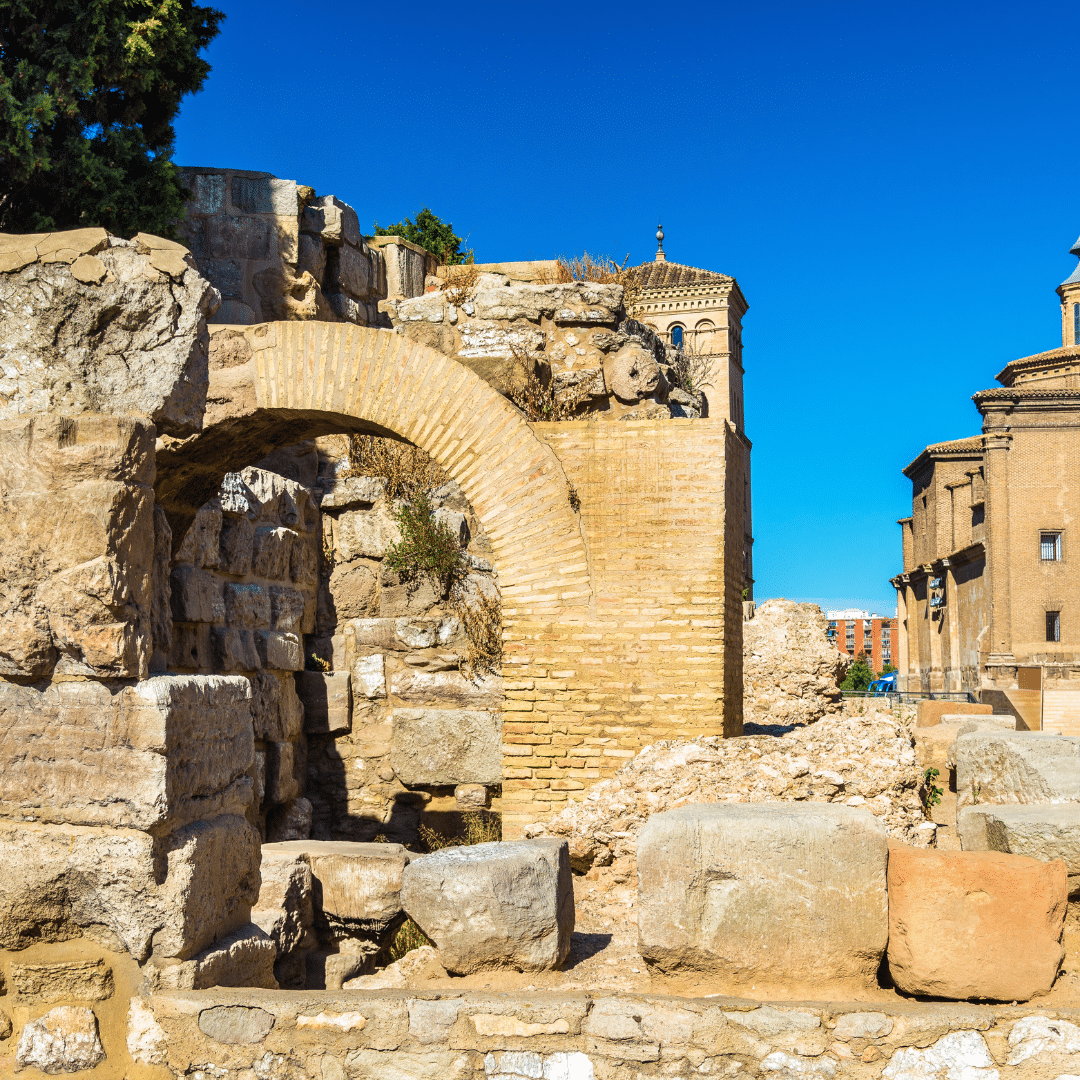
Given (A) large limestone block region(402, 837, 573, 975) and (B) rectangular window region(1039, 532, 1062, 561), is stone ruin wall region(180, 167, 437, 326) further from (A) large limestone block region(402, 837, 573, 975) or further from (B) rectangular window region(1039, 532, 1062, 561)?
(B) rectangular window region(1039, 532, 1062, 561)

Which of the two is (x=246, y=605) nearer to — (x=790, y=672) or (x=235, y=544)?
(x=235, y=544)

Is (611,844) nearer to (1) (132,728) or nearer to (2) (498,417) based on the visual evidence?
(2) (498,417)

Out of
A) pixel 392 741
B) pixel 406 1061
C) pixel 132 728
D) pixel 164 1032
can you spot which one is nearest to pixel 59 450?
pixel 132 728

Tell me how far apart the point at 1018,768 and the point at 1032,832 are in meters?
2.39

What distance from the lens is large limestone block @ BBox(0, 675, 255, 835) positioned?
264cm

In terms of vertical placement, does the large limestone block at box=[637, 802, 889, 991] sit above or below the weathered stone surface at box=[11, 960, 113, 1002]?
above

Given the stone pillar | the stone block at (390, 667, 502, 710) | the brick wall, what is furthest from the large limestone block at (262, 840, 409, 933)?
the stone pillar

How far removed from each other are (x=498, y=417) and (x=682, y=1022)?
13.9 feet

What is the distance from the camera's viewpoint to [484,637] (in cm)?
758

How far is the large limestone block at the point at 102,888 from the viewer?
2.63 m

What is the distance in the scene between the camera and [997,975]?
2695mm

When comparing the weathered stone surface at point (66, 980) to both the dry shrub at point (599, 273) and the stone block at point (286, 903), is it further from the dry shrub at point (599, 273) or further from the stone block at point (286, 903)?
the dry shrub at point (599, 273)

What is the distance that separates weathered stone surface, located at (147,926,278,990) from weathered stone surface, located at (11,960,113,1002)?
0.47 ft

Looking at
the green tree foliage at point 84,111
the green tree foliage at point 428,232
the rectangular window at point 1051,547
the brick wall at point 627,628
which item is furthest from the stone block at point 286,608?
the rectangular window at point 1051,547
